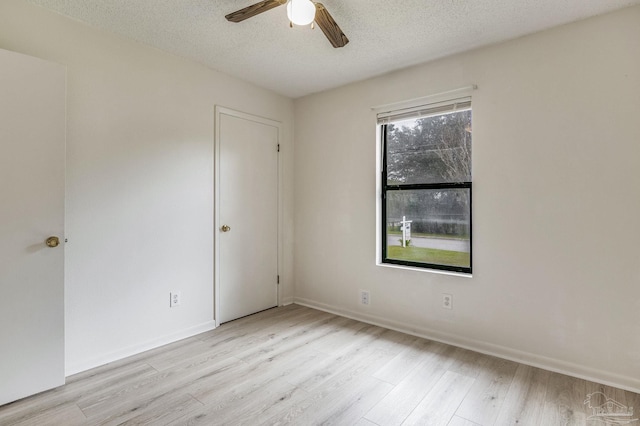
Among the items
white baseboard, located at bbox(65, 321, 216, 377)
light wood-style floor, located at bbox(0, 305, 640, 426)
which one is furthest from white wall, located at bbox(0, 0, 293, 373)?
light wood-style floor, located at bbox(0, 305, 640, 426)

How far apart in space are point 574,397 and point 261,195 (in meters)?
3.04

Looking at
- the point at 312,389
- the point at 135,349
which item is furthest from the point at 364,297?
the point at 135,349

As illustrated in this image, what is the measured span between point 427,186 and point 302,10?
1.83 metres

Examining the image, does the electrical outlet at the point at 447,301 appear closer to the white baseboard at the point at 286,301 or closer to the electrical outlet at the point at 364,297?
the electrical outlet at the point at 364,297

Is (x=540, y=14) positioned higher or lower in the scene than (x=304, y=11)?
higher

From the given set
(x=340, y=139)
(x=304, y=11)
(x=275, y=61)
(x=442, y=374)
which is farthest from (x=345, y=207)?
(x=304, y=11)

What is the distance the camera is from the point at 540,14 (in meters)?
2.16

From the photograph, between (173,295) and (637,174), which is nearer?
(637,174)

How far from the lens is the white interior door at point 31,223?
73.5 inches

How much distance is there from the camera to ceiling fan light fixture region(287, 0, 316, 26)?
173cm

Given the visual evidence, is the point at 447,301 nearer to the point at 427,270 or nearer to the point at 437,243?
the point at 427,270

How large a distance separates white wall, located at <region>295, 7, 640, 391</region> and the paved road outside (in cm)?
17

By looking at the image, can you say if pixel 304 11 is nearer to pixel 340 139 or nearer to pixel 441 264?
pixel 340 139

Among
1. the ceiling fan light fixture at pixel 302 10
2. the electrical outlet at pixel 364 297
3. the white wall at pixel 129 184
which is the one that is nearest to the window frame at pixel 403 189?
the electrical outlet at pixel 364 297
